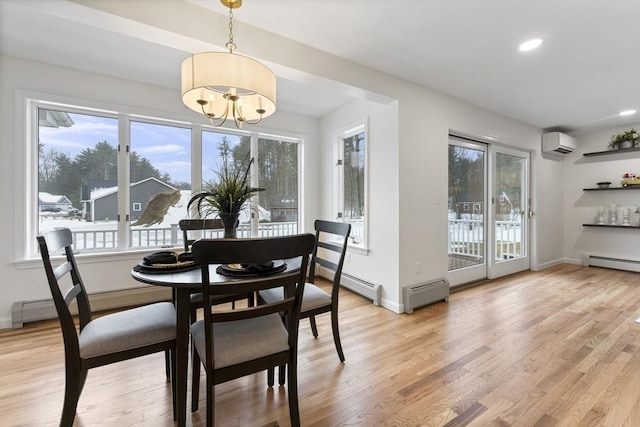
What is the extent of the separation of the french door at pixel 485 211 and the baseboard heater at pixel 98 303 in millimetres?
3608

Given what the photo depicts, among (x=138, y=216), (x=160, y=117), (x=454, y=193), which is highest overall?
(x=160, y=117)

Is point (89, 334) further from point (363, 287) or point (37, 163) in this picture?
point (363, 287)

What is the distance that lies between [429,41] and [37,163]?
3825mm

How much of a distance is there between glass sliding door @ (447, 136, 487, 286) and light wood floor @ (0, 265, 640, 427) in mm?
1038

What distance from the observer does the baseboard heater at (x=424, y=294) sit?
2867 millimetres

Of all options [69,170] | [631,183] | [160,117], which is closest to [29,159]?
[69,170]

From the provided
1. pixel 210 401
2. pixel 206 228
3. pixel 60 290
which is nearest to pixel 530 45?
pixel 206 228

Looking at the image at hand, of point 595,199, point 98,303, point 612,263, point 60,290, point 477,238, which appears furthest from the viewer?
point 595,199

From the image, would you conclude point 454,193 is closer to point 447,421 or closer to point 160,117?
point 447,421

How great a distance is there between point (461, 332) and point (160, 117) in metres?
3.83

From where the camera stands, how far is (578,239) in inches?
202

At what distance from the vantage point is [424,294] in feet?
9.76

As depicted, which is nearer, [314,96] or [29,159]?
[29,159]

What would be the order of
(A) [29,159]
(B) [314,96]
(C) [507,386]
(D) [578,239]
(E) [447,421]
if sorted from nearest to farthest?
(E) [447,421] → (C) [507,386] → (A) [29,159] → (B) [314,96] → (D) [578,239]
